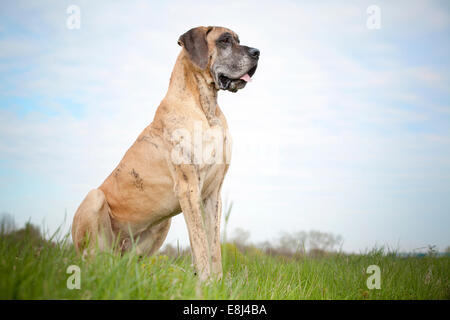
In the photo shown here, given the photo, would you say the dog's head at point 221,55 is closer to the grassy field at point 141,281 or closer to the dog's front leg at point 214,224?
the dog's front leg at point 214,224

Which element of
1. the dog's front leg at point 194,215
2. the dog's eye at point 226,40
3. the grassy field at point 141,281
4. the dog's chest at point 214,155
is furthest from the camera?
the dog's eye at point 226,40

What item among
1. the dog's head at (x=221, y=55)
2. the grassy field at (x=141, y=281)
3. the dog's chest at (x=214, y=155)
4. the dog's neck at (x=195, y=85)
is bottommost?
the grassy field at (x=141, y=281)

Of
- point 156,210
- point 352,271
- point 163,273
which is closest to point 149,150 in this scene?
point 156,210

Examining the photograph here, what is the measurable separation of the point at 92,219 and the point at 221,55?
232 centimetres

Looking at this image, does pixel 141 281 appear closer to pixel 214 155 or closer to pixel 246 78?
pixel 214 155

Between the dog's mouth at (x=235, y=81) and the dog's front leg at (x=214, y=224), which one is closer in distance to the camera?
the dog's front leg at (x=214, y=224)

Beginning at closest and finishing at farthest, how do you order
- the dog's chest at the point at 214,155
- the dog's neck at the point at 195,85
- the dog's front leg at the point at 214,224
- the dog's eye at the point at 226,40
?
the dog's chest at the point at 214,155
the dog's front leg at the point at 214,224
the dog's neck at the point at 195,85
the dog's eye at the point at 226,40

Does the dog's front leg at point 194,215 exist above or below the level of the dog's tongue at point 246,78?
below

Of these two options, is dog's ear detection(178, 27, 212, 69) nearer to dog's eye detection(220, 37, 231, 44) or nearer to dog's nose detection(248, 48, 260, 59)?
dog's eye detection(220, 37, 231, 44)

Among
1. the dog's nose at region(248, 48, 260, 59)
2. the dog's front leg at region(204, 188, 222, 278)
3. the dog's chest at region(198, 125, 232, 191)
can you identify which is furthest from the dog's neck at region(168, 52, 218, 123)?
the dog's front leg at region(204, 188, 222, 278)

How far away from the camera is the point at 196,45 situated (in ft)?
14.2

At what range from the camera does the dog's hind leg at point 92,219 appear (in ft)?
14.4

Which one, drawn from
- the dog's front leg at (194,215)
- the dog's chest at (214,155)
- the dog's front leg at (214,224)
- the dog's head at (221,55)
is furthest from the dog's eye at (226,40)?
the dog's front leg at (214,224)

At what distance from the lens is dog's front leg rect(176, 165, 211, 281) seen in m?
3.89
